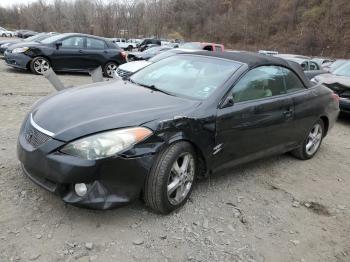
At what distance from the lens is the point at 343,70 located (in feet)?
31.5

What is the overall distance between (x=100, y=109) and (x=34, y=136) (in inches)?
24.0

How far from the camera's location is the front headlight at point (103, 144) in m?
3.06

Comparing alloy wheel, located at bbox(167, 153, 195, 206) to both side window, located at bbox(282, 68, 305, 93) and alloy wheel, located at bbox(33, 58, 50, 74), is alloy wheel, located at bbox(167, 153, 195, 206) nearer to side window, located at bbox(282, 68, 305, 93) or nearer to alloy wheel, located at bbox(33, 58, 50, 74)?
side window, located at bbox(282, 68, 305, 93)

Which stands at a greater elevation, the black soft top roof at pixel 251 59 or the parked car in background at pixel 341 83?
the black soft top roof at pixel 251 59

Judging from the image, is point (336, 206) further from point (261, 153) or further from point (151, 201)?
point (151, 201)

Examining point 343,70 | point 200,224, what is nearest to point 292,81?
point 200,224

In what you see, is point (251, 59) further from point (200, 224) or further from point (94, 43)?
point (94, 43)

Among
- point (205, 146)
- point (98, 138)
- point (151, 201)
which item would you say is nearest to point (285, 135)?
point (205, 146)

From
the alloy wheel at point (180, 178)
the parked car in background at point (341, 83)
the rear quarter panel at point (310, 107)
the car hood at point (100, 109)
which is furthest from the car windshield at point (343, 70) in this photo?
the alloy wheel at point (180, 178)

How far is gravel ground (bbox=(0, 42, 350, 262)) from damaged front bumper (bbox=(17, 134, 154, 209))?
0.31 meters

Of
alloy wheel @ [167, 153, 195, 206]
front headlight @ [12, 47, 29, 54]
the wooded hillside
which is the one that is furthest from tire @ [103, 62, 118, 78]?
the wooded hillside

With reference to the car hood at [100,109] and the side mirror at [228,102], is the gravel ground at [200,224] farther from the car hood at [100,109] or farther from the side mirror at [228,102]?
the side mirror at [228,102]

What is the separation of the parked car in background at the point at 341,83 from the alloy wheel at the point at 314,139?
293 centimetres

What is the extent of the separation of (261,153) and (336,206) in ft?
3.28
